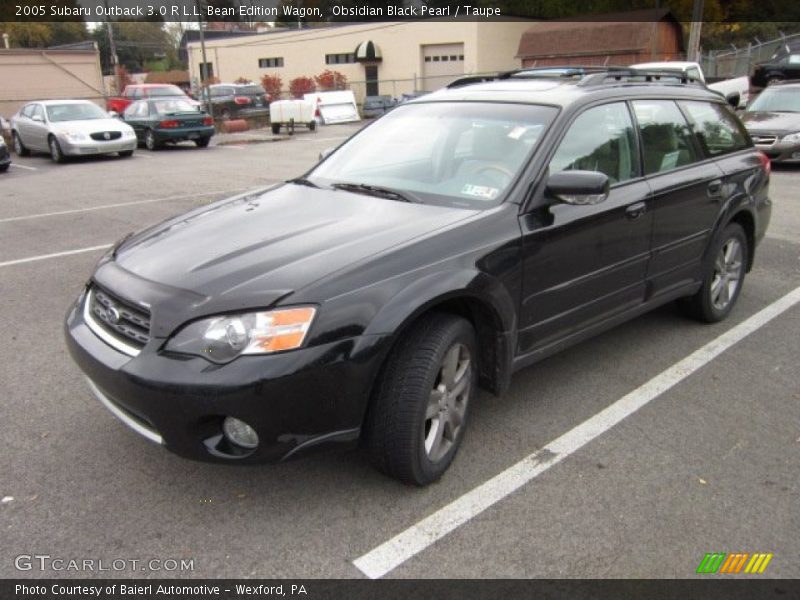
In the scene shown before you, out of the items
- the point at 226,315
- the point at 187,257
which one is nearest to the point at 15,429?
the point at 187,257

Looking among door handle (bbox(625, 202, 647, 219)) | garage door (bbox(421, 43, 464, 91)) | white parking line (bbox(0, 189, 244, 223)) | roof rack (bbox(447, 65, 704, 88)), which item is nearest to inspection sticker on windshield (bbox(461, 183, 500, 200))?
door handle (bbox(625, 202, 647, 219))

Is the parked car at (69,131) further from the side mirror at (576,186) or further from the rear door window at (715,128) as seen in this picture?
the side mirror at (576,186)

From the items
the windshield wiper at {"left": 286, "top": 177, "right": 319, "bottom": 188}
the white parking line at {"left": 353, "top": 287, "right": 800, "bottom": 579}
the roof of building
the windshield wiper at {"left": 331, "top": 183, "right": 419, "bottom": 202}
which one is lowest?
the white parking line at {"left": 353, "top": 287, "right": 800, "bottom": 579}

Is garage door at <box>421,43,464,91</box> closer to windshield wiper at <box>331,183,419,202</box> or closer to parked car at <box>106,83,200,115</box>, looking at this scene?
parked car at <box>106,83,200,115</box>

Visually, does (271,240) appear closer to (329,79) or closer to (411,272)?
(411,272)

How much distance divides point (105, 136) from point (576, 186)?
15.7 metres

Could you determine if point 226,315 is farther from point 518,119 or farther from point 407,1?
point 407,1

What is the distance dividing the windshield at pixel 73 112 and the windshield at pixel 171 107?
185 centimetres

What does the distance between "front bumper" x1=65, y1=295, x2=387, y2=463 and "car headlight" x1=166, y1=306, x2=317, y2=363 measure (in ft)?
0.11

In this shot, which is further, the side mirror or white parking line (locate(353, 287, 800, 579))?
the side mirror

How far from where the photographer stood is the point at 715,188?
185 inches

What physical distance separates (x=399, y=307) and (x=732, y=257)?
11.2ft

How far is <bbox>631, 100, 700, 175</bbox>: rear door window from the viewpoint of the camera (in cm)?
423

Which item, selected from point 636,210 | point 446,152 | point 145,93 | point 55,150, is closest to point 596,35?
point 145,93
